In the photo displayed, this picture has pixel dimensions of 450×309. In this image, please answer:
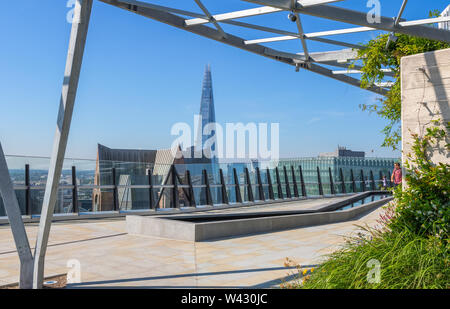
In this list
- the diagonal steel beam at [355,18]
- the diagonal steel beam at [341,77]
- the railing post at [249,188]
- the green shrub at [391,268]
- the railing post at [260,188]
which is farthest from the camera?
the railing post at [260,188]

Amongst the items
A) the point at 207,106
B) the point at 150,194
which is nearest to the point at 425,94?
the point at 150,194

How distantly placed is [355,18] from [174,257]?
17.6ft

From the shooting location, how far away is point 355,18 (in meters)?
7.23

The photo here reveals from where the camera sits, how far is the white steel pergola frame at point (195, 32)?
4.49 metres

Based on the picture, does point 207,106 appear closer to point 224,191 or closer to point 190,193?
point 224,191

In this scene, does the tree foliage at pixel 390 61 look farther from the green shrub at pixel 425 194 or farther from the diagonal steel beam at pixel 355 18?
the green shrub at pixel 425 194

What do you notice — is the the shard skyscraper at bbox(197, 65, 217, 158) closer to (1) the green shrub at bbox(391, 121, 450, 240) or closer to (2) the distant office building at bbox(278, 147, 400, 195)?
(2) the distant office building at bbox(278, 147, 400, 195)

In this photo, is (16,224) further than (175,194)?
No

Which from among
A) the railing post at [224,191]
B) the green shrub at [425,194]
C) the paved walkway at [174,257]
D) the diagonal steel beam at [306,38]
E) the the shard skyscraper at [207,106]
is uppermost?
the the shard skyscraper at [207,106]

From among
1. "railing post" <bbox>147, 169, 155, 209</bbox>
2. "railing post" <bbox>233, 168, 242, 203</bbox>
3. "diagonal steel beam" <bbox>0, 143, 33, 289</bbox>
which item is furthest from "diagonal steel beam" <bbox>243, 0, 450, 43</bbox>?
"railing post" <bbox>233, 168, 242, 203</bbox>

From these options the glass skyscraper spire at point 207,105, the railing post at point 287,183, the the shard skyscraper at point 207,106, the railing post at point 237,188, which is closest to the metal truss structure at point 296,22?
the railing post at point 237,188

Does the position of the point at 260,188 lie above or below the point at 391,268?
below

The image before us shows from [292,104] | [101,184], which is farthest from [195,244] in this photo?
[292,104]

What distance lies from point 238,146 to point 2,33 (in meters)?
32.6
